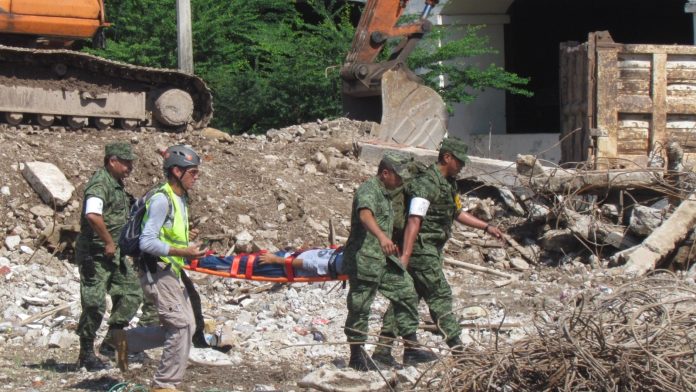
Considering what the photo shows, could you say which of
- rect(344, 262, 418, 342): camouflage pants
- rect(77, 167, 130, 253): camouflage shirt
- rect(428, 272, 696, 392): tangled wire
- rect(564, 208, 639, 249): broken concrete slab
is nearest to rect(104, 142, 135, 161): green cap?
rect(77, 167, 130, 253): camouflage shirt

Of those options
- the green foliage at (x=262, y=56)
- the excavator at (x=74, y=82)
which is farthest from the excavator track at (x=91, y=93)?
the green foliage at (x=262, y=56)

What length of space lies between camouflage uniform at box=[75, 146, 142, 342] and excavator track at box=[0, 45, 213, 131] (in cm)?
699

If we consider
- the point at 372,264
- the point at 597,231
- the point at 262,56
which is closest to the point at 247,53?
the point at 262,56

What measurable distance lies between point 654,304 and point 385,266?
237cm

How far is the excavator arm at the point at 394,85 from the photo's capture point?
15383mm

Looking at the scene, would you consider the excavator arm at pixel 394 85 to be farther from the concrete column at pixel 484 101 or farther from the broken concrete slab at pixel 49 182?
the broken concrete slab at pixel 49 182

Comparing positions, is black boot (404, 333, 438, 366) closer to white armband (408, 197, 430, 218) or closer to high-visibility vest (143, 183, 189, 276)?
white armband (408, 197, 430, 218)

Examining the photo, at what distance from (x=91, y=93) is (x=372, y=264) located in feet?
28.0

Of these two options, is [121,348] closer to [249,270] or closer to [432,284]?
[249,270]

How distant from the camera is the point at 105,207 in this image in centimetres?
846

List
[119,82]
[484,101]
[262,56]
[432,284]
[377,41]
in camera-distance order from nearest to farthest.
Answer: [432,284] → [377,41] → [119,82] → [484,101] → [262,56]

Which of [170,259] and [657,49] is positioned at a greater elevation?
[657,49]

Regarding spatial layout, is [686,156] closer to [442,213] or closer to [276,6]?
[442,213]

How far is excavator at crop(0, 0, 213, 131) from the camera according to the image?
601 inches
